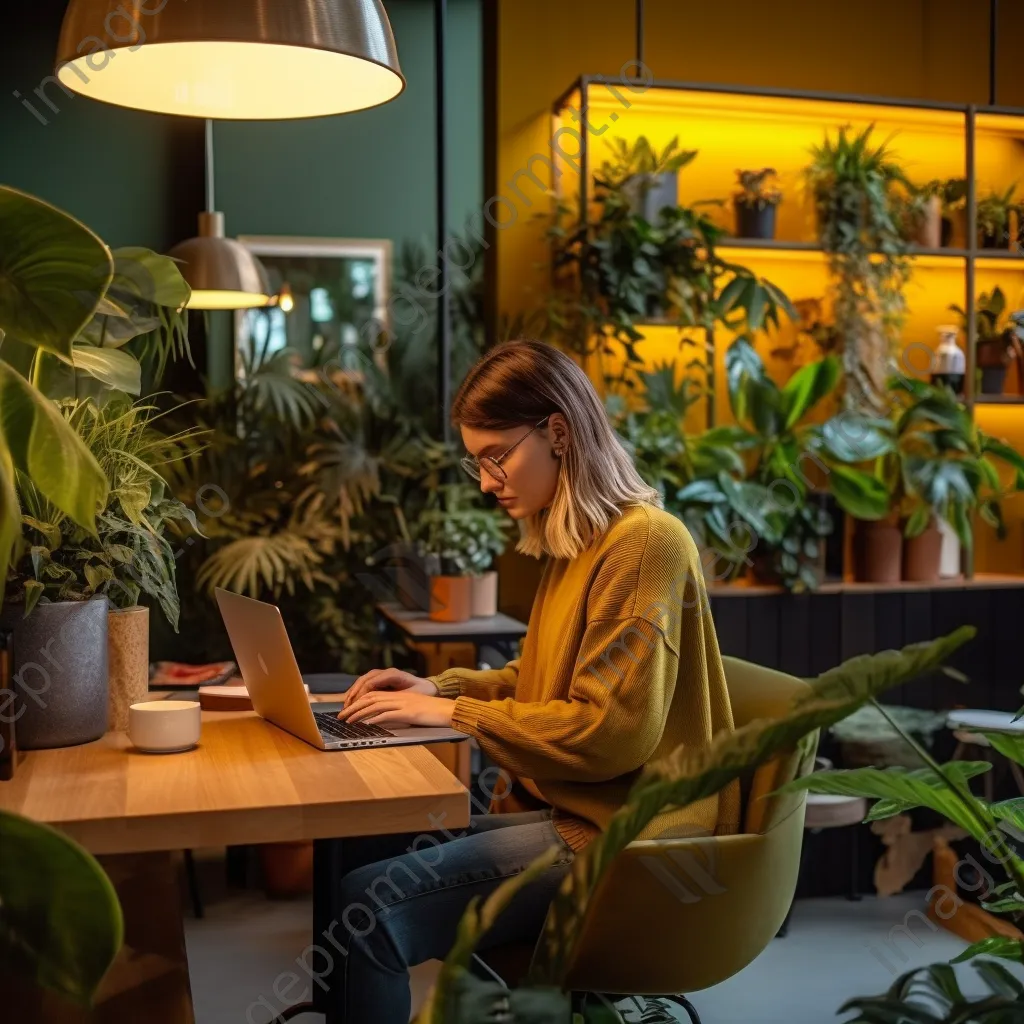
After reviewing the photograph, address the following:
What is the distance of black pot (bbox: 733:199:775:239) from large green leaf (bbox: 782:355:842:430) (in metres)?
0.49

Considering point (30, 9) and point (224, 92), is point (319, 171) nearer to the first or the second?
point (30, 9)

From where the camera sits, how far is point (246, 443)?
5547mm

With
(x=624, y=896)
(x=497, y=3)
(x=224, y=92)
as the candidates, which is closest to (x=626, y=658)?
(x=624, y=896)

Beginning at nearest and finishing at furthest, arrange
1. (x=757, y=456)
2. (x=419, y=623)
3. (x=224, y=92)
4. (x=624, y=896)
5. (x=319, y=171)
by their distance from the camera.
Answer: (x=624, y=896)
(x=224, y=92)
(x=419, y=623)
(x=757, y=456)
(x=319, y=171)

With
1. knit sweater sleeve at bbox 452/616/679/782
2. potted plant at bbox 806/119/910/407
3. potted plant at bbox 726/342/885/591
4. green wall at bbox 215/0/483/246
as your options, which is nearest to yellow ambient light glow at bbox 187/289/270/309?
potted plant at bbox 726/342/885/591

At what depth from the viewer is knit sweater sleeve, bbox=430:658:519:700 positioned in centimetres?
238

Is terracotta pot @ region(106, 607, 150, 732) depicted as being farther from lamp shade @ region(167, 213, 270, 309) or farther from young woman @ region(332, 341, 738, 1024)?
lamp shade @ region(167, 213, 270, 309)

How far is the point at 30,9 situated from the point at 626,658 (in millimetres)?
5721

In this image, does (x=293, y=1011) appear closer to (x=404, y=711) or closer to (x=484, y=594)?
(x=404, y=711)

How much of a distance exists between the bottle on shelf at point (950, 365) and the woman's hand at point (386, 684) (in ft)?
8.92

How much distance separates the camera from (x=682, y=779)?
1063 millimetres

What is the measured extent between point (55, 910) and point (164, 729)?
820 mm

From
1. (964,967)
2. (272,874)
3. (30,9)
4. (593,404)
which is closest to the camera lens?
(593,404)

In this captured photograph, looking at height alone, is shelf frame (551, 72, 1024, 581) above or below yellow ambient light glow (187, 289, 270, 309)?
above
